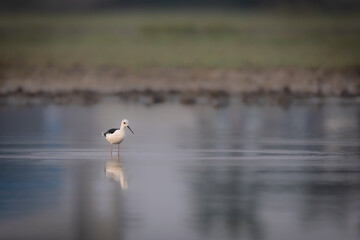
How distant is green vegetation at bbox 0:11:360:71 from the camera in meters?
48.4

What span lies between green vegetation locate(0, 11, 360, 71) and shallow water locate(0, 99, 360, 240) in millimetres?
24462

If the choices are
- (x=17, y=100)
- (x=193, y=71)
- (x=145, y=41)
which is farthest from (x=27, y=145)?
(x=145, y=41)

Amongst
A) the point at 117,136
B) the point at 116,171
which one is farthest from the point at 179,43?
the point at 116,171

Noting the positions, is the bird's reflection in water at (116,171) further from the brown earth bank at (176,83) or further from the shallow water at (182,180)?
the brown earth bank at (176,83)

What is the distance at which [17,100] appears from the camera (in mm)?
31266

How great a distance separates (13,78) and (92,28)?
3616cm

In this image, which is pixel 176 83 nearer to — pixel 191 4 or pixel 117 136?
pixel 117 136

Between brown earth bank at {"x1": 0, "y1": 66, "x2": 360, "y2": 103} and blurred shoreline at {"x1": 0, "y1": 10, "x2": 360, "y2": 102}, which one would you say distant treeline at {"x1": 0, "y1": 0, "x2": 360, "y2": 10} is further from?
brown earth bank at {"x1": 0, "y1": 66, "x2": 360, "y2": 103}

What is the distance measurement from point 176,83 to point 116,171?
25673 mm

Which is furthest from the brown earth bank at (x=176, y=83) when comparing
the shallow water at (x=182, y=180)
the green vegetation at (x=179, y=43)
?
the shallow water at (x=182, y=180)

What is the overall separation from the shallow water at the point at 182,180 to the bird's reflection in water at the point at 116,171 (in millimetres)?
26

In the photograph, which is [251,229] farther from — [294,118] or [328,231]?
[294,118]

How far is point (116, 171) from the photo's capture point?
14.5 m

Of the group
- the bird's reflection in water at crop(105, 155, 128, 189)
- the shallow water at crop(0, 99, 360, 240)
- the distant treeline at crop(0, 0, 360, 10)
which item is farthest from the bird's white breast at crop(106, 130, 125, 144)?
the distant treeline at crop(0, 0, 360, 10)
